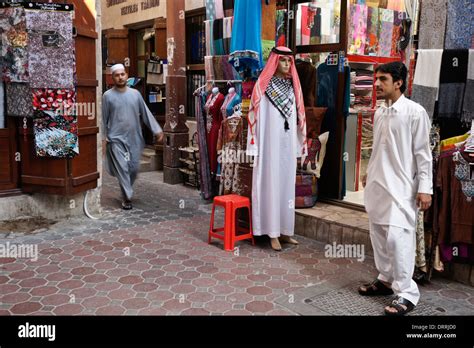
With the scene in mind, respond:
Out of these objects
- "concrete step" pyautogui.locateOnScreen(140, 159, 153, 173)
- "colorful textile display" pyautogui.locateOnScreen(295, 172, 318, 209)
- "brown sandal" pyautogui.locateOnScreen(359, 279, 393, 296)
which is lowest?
"brown sandal" pyautogui.locateOnScreen(359, 279, 393, 296)

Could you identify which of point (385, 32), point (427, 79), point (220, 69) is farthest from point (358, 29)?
point (427, 79)

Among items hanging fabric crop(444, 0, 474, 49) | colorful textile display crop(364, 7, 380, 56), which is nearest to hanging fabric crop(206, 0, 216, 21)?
colorful textile display crop(364, 7, 380, 56)

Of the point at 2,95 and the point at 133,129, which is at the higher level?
the point at 2,95

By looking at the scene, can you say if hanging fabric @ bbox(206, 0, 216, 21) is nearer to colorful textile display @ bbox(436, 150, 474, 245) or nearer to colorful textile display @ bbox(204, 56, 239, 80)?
colorful textile display @ bbox(204, 56, 239, 80)

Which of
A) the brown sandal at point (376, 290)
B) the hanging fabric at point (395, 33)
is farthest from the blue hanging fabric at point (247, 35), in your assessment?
Answer: the brown sandal at point (376, 290)

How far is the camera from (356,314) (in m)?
3.67

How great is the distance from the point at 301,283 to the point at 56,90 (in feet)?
11.2

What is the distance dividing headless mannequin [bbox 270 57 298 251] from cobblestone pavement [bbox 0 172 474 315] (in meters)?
0.08

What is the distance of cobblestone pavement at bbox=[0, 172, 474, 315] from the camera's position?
12.4 ft

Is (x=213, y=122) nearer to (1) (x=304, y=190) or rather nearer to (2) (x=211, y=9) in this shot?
(2) (x=211, y=9)

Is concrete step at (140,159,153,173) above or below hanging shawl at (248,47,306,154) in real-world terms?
below

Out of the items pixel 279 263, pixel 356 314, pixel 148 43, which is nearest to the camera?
pixel 356 314

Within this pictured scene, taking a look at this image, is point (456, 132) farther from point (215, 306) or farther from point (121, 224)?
point (121, 224)

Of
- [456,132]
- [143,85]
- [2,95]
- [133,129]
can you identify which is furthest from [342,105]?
[143,85]
